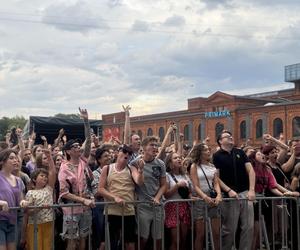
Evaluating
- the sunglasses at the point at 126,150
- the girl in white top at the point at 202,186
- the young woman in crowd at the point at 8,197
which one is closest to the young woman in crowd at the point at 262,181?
the girl in white top at the point at 202,186

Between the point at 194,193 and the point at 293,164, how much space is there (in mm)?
2352

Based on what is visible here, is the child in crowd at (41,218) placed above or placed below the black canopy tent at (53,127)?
below

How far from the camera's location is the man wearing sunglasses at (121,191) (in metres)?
7.59

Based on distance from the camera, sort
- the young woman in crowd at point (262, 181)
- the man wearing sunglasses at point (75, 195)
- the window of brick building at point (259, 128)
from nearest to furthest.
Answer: the man wearing sunglasses at point (75, 195), the young woman in crowd at point (262, 181), the window of brick building at point (259, 128)

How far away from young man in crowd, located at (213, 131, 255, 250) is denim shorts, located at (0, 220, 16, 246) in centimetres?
326

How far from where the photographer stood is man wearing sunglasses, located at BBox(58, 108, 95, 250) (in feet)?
24.2

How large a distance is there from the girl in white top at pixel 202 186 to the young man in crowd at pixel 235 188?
0.15m

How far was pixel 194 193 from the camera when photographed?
852 centimetres

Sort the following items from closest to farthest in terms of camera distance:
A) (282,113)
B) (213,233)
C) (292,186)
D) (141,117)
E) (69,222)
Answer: (69,222) → (213,233) → (292,186) → (282,113) → (141,117)

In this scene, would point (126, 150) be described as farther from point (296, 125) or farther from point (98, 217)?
point (296, 125)

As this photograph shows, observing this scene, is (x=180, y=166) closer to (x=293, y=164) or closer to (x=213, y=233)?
(x=213, y=233)

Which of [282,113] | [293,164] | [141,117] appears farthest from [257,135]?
[293,164]

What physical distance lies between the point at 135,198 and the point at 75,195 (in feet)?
3.04

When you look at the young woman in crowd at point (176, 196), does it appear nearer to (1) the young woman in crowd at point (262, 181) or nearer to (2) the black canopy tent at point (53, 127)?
(1) the young woman in crowd at point (262, 181)
